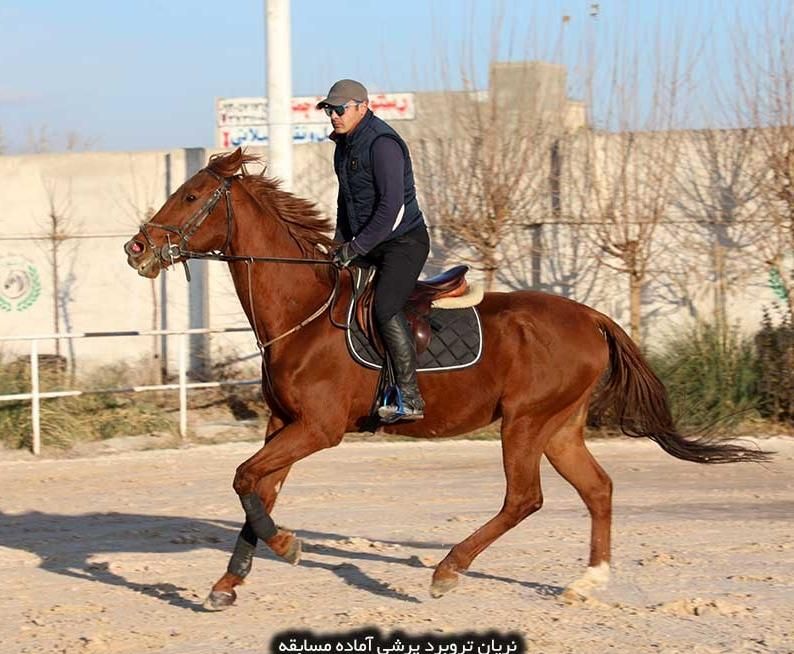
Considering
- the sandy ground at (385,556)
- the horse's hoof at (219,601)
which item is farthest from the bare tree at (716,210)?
the horse's hoof at (219,601)

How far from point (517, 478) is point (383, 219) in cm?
169

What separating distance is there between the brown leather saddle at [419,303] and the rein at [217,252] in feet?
0.32

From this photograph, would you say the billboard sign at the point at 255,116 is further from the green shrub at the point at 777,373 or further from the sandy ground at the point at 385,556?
the sandy ground at the point at 385,556

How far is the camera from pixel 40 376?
15.0 metres

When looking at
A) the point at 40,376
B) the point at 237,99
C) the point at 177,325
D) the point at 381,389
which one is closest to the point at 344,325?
the point at 381,389

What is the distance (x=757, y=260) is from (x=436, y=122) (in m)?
4.79

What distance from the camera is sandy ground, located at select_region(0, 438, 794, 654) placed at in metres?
6.22

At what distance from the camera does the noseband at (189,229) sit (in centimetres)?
674

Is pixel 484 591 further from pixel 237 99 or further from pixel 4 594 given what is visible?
pixel 237 99

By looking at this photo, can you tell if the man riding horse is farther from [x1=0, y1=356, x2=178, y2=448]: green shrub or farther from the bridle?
[x1=0, y1=356, x2=178, y2=448]: green shrub

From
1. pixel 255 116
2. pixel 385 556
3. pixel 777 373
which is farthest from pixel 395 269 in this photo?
pixel 255 116

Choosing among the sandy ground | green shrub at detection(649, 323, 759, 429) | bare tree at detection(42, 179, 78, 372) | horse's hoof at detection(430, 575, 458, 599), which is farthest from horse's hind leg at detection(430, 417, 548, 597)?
bare tree at detection(42, 179, 78, 372)

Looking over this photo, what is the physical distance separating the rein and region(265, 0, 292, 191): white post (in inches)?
294

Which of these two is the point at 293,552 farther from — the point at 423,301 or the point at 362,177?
the point at 362,177
